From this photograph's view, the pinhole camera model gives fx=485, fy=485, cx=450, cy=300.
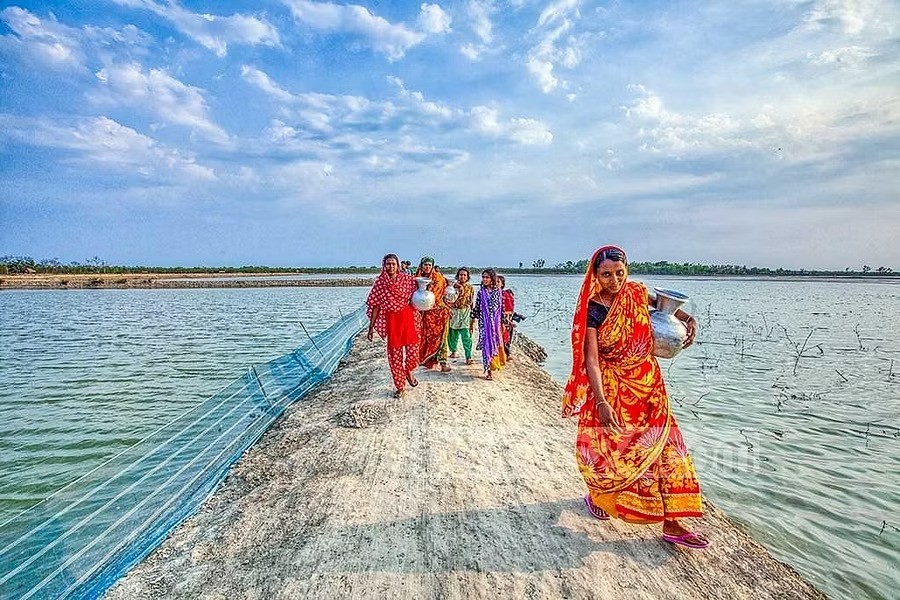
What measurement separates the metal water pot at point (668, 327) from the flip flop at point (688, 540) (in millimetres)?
1227

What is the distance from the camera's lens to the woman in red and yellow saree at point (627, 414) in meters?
3.16

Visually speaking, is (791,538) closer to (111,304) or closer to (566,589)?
(566,589)

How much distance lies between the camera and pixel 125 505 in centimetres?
377

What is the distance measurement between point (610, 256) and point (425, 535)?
92.9 inches

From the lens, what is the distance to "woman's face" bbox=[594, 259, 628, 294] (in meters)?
3.22

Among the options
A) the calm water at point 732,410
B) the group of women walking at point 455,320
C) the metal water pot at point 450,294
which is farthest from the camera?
the metal water pot at point 450,294

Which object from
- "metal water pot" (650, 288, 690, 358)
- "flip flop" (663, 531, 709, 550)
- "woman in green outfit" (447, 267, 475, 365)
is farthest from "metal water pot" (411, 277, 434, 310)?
"flip flop" (663, 531, 709, 550)

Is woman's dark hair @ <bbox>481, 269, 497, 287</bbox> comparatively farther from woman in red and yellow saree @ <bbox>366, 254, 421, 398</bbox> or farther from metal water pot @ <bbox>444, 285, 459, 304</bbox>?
woman in red and yellow saree @ <bbox>366, 254, 421, 398</bbox>

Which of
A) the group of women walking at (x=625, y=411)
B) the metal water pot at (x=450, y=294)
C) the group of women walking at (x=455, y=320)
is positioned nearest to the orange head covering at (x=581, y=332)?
the group of women walking at (x=625, y=411)

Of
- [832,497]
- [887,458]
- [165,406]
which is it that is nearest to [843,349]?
[887,458]

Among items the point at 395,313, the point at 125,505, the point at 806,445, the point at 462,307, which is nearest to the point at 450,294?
the point at 462,307

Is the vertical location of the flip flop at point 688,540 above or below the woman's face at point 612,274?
below

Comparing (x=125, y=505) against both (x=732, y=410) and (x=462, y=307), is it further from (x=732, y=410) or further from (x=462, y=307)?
(x=732, y=410)

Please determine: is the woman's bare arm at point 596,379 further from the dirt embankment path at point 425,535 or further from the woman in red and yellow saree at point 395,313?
the woman in red and yellow saree at point 395,313
